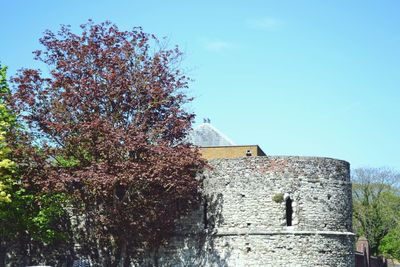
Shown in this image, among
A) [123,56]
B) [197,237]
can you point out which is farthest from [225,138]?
[123,56]

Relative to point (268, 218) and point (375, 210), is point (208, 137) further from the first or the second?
point (375, 210)

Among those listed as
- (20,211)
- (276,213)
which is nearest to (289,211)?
(276,213)

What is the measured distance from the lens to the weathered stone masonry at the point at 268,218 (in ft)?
82.7

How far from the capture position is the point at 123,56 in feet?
80.1

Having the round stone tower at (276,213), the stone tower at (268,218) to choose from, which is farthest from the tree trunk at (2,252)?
the round stone tower at (276,213)

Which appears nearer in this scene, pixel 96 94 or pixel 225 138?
pixel 96 94

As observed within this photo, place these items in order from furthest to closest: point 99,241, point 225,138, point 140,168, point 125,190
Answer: point 225,138 < point 99,241 < point 125,190 < point 140,168

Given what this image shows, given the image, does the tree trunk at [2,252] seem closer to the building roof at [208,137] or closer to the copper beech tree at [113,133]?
the copper beech tree at [113,133]

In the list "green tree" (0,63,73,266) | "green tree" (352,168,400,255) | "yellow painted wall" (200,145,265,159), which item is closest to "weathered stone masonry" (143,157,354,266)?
"green tree" (0,63,73,266)

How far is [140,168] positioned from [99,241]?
5333 mm

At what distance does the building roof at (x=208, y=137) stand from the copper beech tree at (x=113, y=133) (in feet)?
28.9

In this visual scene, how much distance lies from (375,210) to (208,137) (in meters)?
23.5

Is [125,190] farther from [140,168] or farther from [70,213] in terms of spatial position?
[70,213]

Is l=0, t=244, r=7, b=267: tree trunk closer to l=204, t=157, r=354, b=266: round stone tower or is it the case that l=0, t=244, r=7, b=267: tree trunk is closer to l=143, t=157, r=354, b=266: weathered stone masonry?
l=143, t=157, r=354, b=266: weathered stone masonry
